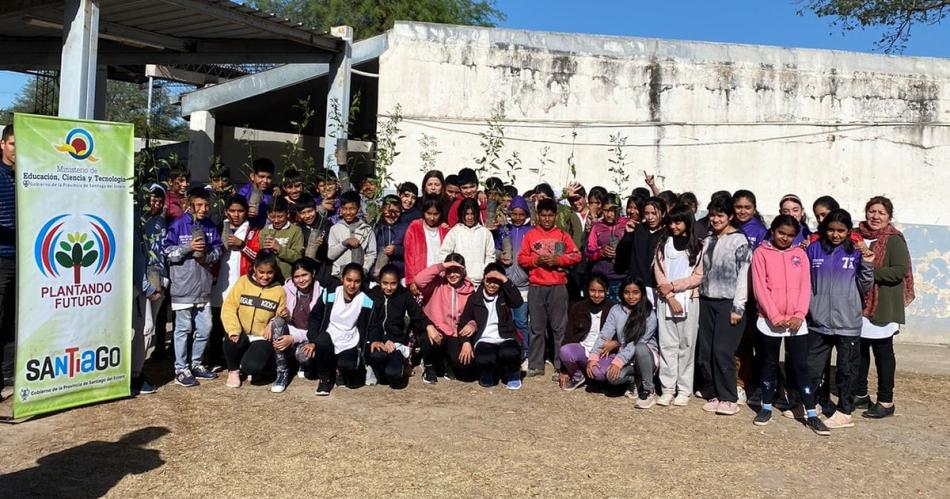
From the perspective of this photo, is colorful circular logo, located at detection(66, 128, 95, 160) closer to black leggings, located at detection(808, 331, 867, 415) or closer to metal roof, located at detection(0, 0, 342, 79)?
metal roof, located at detection(0, 0, 342, 79)

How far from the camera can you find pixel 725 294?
5.93 m

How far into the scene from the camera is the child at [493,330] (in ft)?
21.4

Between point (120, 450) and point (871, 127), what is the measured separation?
10.9 m

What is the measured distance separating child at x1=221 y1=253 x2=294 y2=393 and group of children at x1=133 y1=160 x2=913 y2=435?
12 mm

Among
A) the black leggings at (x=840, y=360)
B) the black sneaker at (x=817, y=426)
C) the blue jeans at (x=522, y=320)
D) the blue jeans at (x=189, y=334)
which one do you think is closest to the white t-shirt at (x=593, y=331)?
the blue jeans at (x=522, y=320)

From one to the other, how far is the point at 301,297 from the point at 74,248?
1.81 meters

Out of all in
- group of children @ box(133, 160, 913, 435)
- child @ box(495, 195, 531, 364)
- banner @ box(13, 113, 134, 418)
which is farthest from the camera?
child @ box(495, 195, 531, 364)

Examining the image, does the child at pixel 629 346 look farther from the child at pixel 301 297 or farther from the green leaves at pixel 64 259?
the green leaves at pixel 64 259

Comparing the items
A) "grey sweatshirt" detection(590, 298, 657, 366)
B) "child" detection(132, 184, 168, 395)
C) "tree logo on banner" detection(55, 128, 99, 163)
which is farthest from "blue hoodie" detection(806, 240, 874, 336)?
"tree logo on banner" detection(55, 128, 99, 163)

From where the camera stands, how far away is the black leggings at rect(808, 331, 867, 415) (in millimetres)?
5711

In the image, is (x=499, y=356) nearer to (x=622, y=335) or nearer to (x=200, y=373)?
(x=622, y=335)

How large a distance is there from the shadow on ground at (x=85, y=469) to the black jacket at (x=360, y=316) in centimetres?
173

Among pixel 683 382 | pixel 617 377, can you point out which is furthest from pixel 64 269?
pixel 683 382

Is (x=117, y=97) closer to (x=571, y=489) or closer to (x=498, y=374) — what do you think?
(x=498, y=374)
